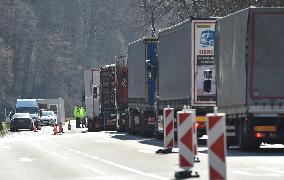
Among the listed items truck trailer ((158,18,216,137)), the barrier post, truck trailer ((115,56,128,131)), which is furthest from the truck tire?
truck trailer ((115,56,128,131))

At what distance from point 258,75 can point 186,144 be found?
8640 mm

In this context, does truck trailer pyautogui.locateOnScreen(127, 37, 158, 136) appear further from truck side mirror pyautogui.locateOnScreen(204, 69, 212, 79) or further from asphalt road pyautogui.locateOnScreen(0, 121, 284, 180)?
asphalt road pyautogui.locateOnScreen(0, 121, 284, 180)

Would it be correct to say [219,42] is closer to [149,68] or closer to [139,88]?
[149,68]

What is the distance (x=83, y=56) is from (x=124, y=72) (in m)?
103

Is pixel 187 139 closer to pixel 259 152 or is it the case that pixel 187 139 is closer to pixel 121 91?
pixel 259 152

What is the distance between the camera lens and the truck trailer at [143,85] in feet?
137

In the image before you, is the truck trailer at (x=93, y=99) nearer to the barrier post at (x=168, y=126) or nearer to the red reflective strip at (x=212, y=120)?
the barrier post at (x=168, y=126)

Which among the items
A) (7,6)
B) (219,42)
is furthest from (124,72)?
(7,6)

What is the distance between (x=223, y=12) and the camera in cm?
5597

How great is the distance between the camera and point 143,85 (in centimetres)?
4241

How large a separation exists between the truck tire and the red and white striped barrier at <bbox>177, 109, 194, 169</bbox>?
346 inches

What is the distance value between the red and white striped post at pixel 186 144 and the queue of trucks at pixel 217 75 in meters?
8.33

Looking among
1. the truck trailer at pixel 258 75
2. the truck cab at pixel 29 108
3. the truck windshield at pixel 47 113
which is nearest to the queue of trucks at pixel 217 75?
the truck trailer at pixel 258 75

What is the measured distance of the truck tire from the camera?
91.5 feet
